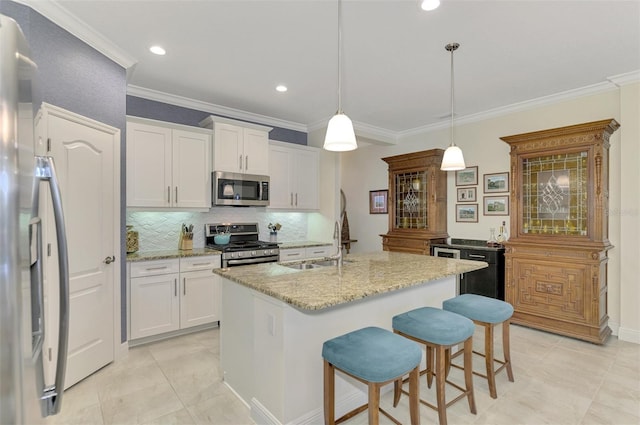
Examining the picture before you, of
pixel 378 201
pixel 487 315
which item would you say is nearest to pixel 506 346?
pixel 487 315

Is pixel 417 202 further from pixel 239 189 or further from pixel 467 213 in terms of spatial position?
pixel 239 189

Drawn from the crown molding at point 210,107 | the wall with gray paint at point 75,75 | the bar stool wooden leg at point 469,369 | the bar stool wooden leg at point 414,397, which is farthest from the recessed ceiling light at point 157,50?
the bar stool wooden leg at point 469,369

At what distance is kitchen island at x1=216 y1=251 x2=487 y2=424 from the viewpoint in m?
1.85

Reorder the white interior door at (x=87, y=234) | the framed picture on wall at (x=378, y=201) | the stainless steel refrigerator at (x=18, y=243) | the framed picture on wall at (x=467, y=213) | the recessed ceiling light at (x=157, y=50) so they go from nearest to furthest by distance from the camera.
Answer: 1. the stainless steel refrigerator at (x=18, y=243)
2. the white interior door at (x=87, y=234)
3. the recessed ceiling light at (x=157, y=50)
4. the framed picture on wall at (x=467, y=213)
5. the framed picture on wall at (x=378, y=201)

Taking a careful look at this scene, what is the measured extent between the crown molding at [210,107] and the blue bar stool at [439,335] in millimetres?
3623

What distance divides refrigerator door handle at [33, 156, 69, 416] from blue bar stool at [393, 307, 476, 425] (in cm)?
162

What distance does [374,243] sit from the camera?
6.16 m

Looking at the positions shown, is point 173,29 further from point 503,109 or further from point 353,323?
point 503,109

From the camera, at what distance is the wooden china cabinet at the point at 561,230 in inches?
131

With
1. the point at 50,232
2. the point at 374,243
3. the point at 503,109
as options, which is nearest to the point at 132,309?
the point at 50,232

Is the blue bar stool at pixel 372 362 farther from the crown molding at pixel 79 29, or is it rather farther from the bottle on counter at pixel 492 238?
the bottle on counter at pixel 492 238

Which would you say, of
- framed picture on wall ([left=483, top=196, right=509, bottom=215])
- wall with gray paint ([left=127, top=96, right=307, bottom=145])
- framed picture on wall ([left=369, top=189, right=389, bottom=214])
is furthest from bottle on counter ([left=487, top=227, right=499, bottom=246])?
wall with gray paint ([left=127, top=96, right=307, bottom=145])

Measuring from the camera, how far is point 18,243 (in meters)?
0.67

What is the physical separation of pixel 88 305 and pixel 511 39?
419cm
